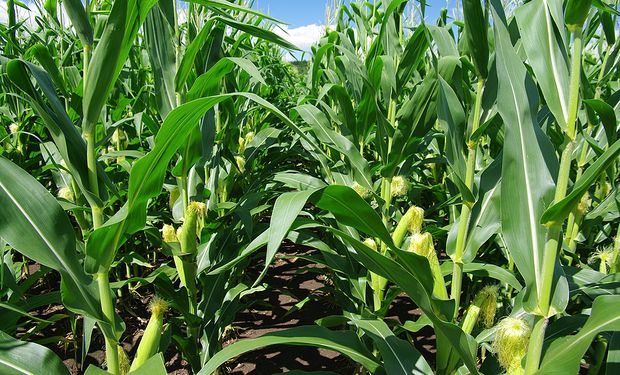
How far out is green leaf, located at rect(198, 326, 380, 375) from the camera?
3.05 feet

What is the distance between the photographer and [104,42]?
3.19ft

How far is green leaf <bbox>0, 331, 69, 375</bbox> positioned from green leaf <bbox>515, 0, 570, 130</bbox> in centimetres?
123

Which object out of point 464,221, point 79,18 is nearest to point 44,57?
point 79,18

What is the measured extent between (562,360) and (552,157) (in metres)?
0.43

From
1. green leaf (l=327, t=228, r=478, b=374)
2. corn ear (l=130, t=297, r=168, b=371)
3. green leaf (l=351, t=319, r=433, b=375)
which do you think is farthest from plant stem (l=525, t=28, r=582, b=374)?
corn ear (l=130, t=297, r=168, b=371)

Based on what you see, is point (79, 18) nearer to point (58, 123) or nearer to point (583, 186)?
point (58, 123)

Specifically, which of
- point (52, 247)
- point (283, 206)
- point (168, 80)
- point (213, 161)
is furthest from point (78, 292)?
point (213, 161)

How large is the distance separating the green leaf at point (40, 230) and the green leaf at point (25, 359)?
0.13 metres

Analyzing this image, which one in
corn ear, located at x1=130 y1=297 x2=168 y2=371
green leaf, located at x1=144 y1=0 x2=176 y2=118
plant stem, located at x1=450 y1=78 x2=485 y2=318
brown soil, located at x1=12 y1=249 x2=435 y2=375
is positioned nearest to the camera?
corn ear, located at x1=130 y1=297 x2=168 y2=371

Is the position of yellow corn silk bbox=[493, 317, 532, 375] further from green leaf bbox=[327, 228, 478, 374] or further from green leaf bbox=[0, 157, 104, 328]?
green leaf bbox=[0, 157, 104, 328]

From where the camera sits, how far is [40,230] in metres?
0.96

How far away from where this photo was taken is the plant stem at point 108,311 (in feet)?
3.62

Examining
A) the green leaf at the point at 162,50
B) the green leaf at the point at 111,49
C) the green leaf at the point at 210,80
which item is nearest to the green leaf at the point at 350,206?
the green leaf at the point at 111,49

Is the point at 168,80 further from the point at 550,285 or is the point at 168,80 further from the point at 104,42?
the point at 550,285
